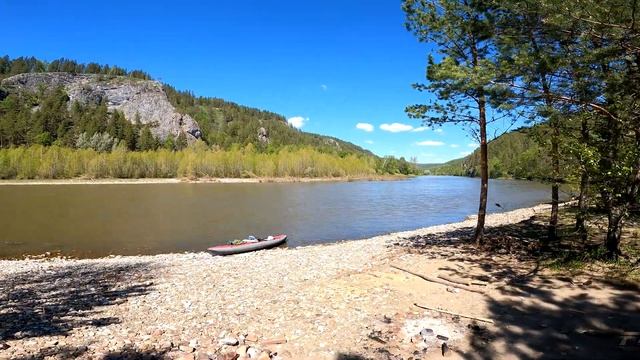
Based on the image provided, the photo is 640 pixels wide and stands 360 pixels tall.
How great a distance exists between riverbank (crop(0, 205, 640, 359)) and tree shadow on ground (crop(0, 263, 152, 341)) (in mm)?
61

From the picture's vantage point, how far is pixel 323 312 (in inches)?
443

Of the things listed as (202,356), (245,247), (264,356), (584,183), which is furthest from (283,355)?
(245,247)

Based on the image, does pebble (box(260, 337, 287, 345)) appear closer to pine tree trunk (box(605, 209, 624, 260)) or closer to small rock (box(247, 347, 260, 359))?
small rock (box(247, 347, 260, 359))

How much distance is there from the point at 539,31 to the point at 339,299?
9.84m

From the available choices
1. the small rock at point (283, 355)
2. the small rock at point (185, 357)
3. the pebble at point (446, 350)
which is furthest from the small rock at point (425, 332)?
the small rock at point (185, 357)

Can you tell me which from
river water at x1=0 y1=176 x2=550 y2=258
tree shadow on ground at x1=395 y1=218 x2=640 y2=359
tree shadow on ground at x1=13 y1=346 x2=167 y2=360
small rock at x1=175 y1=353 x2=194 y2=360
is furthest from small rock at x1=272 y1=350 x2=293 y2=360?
river water at x1=0 y1=176 x2=550 y2=258

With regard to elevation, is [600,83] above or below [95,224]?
above

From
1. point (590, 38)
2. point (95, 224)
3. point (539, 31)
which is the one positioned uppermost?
point (539, 31)

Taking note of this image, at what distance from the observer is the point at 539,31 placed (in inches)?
487

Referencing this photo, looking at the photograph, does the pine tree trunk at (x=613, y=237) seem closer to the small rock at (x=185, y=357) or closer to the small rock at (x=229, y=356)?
the small rock at (x=229, y=356)

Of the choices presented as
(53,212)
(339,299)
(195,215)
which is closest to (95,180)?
(53,212)

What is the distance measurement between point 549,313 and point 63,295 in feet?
49.5

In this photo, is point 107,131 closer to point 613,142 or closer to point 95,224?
point 95,224

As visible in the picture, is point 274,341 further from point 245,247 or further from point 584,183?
point 245,247
